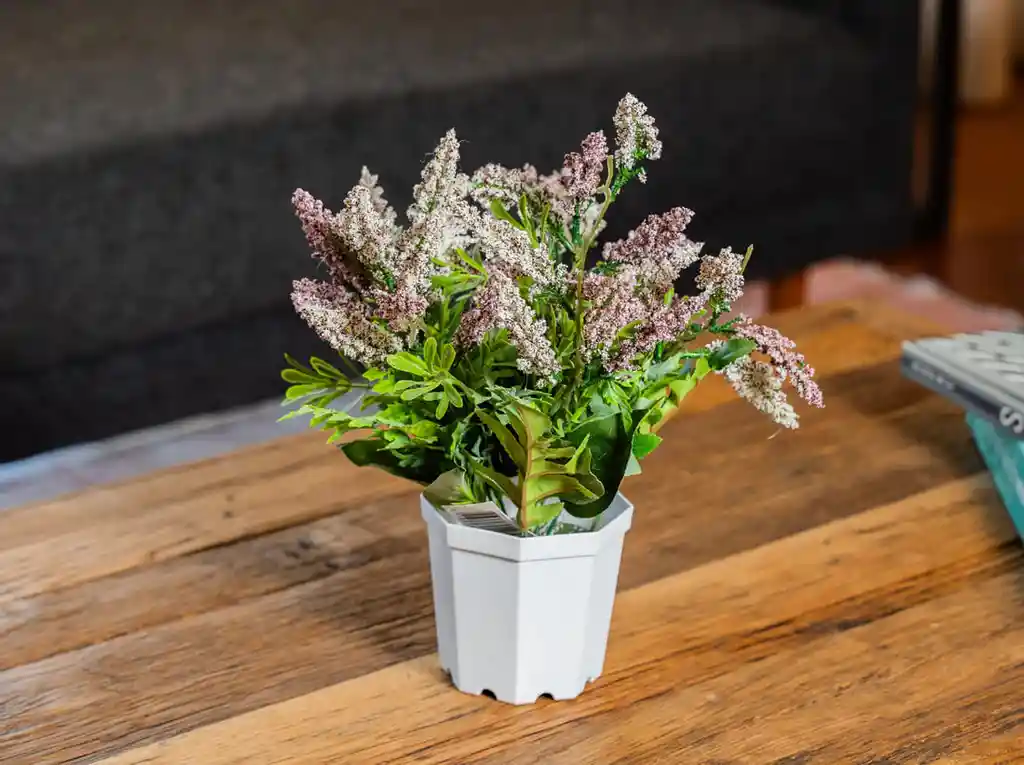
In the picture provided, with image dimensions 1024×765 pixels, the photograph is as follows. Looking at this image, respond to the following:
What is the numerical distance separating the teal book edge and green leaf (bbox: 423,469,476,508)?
421 mm

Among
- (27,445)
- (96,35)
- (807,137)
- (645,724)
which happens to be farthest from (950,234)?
(645,724)

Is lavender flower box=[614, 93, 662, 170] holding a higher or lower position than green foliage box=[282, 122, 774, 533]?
higher

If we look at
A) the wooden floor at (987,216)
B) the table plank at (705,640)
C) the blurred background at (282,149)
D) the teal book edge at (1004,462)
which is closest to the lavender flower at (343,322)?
the table plank at (705,640)

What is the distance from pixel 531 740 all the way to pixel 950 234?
2.24m

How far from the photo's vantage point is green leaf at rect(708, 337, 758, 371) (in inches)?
24.9

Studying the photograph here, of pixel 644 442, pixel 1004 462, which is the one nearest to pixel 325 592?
pixel 644 442

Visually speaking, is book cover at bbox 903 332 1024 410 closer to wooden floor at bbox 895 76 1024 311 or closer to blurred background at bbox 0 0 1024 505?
blurred background at bbox 0 0 1024 505

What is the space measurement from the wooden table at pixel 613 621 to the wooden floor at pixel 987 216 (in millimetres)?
1497

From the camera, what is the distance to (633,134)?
1.93 ft

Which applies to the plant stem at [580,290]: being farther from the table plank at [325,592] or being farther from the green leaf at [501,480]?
the table plank at [325,592]

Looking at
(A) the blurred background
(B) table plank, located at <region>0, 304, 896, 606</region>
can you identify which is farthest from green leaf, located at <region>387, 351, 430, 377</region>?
(A) the blurred background

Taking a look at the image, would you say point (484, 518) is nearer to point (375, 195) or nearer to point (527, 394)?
point (527, 394)

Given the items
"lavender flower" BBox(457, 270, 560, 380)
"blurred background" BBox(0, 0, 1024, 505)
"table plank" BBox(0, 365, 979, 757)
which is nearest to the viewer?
"lavender flower" BBox(457, 270, 560, 380)

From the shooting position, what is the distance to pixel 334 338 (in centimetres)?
61
